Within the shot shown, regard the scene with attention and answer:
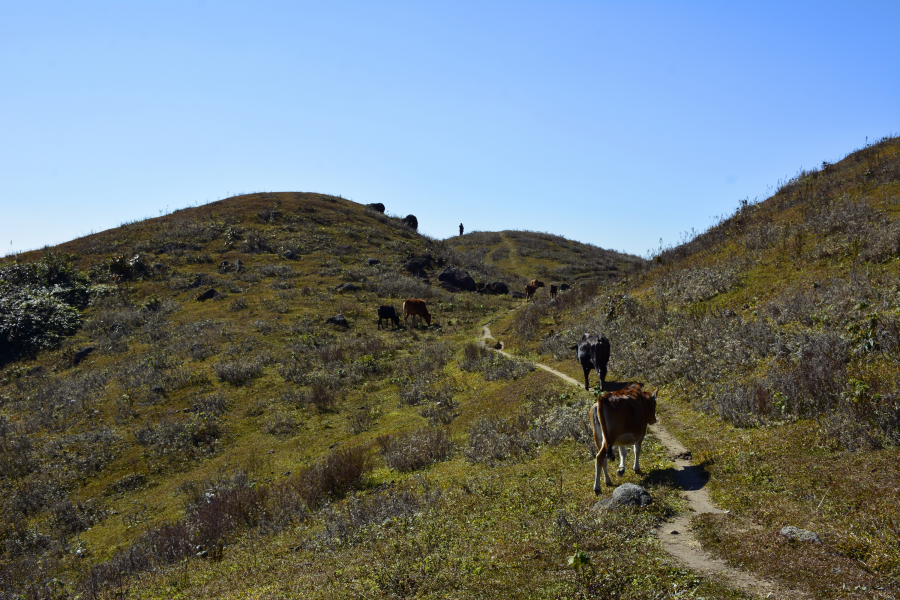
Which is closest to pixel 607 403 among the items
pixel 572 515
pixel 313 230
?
pixel 572 515

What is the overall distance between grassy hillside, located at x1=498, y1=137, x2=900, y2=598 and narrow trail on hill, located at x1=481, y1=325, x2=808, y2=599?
7.8 inches

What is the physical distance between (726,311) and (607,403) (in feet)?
39.3

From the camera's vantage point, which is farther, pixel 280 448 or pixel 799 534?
pixel 280 448

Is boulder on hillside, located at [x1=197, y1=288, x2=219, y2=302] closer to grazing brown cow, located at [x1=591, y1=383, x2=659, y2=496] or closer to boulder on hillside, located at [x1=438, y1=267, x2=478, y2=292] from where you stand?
boulder on hillside, located at [x1=438, y1=267, x2=478, y2=292]

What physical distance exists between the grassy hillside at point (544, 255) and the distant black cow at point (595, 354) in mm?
48515

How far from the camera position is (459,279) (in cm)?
5284

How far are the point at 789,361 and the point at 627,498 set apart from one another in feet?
25.5

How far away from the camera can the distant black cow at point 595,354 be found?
17.3m

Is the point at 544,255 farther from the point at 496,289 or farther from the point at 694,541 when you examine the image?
the point at 694,541

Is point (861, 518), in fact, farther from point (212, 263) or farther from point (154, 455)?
point (212, 263)

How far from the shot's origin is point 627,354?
65.1 feet

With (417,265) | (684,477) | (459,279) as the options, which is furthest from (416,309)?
(684,477)

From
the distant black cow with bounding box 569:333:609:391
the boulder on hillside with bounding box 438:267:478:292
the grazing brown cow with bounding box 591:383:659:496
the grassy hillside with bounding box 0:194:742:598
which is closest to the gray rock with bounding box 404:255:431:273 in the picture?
the boulder on hillside with bounding box 438:267:478:292

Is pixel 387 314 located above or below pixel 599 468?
above
